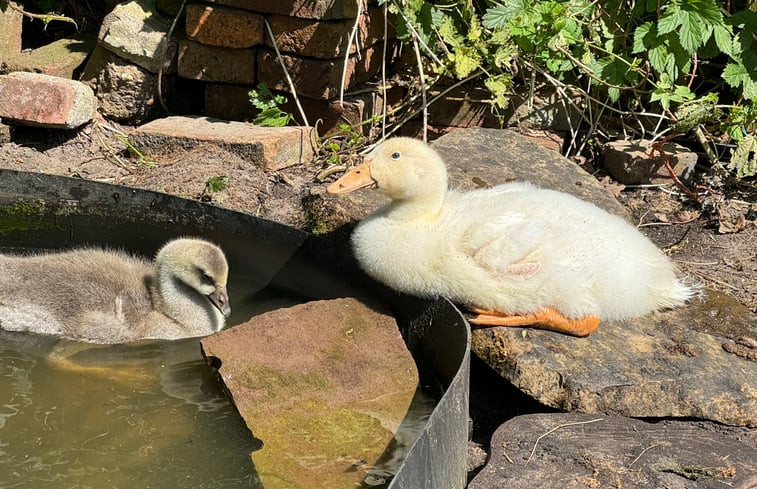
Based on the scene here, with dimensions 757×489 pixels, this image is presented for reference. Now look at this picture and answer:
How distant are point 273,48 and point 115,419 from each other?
3.09m

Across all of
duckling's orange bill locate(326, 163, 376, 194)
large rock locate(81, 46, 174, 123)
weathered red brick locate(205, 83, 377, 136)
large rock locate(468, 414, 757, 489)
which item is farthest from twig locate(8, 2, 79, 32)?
large rock locate(468, 414, 757, 489)

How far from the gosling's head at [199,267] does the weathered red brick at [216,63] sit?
209cm

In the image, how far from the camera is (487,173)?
4.93 m

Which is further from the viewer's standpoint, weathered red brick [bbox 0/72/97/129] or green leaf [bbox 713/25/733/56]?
weathered red brick [bbox 0/72/97/129]

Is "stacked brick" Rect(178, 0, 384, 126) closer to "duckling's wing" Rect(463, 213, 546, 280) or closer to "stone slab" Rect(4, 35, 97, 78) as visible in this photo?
"stone slab" Rect(4, 35, 97, 78)

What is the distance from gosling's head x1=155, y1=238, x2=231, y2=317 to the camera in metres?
4.02

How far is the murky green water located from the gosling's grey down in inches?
3.0

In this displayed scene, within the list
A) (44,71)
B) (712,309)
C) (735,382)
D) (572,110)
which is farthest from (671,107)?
(44,71)

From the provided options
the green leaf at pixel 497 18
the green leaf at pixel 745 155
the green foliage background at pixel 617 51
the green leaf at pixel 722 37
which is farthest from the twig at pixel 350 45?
the green leaf at pixel 745 155

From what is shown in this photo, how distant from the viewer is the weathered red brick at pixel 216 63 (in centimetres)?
591

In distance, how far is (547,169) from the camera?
514 cm

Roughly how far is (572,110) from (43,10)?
4.01 meters

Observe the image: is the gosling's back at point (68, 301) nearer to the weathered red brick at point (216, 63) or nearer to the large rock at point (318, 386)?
the large rock at point (318, 386)

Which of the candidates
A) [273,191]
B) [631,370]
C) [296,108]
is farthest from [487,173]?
[631,370]
